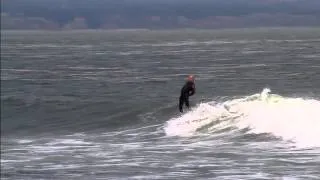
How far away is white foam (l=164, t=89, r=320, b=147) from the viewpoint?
23.7 metres

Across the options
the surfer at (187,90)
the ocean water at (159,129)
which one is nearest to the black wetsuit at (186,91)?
the surfer at (187,90)

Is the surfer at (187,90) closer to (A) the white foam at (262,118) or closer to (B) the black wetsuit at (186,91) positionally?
(B) the black wetsuit at (186,91)

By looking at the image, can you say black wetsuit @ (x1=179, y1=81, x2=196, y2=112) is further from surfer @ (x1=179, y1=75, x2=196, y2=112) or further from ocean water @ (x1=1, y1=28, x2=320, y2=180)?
ocean water @ (x1=1, y1=28, x2=320, y2=180)

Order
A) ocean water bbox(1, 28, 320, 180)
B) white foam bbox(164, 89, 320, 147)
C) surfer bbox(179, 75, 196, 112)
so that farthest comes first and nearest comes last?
surfer bbox(179, 75, 196, 112) < white foam bbox(164, 89, 320, 147) < ocean water bbox(1, 28, 320, 180)

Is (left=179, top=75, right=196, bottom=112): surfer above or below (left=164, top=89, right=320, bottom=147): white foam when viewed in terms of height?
above

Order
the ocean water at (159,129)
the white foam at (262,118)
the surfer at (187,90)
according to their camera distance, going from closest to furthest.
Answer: the ocean water at (159,129) < the white foam at (262,118) < the surfer at (187,90)

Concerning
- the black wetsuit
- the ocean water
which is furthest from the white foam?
the black wetsuit

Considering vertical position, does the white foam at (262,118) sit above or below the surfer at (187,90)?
below

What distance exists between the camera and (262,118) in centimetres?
2653

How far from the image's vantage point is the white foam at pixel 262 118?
23.7 m

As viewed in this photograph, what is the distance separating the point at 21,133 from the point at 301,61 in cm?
4507

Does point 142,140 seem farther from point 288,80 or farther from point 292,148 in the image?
point 288,80

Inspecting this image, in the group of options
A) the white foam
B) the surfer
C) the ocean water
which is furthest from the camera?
the surfer

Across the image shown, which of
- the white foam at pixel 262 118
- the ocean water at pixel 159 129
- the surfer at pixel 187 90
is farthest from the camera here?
the surfer at pixel 187 90
